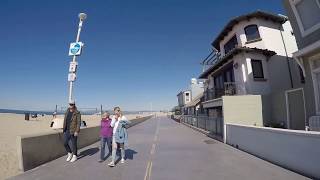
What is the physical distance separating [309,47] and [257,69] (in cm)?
922

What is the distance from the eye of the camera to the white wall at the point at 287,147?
266 inches

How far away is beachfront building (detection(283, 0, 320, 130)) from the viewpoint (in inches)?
458

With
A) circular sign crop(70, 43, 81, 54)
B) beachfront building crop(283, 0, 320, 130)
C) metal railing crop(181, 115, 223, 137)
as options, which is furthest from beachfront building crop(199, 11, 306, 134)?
circular sign crop(70, 43, 81, 54)

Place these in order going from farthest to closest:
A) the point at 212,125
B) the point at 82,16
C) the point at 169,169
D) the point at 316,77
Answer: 1. the point at 212,125
2. the point at 82,16
3. the point at 316,77
4. the point at 169,169

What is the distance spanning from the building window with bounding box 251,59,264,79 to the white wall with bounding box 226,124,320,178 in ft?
30.5

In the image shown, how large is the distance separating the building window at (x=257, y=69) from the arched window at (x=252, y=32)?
206 centimetres

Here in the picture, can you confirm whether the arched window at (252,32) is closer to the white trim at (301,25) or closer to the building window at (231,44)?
the building window at (231,44)

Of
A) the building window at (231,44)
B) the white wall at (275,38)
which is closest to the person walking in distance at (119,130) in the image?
the white wall at (275,38)

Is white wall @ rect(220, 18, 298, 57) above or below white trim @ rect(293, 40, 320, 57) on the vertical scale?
above

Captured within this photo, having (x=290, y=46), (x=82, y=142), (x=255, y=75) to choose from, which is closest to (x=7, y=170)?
(x=82, y=142)

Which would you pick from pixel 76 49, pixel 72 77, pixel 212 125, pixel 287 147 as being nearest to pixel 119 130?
pixel 287 147

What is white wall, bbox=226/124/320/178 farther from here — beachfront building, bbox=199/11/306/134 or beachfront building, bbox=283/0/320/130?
beachfront building, bbox=199/11/306/134

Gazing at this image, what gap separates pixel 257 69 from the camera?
20.8 m

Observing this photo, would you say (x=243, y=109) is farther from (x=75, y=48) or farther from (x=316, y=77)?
(x=75, y=48)
